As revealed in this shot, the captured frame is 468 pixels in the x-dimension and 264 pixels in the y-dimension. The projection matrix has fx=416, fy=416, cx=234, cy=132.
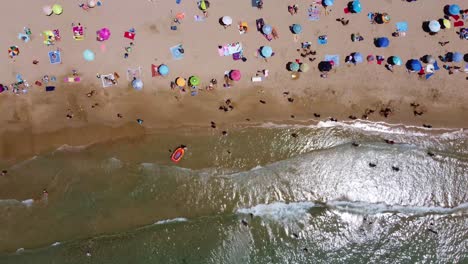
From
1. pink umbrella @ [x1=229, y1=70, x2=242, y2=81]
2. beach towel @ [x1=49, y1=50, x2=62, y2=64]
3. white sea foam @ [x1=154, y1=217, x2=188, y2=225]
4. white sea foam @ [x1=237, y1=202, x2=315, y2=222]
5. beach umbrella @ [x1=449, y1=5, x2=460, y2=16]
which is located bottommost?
white sea foam @ [x1=154, y1=217, x2=188, y2=225]

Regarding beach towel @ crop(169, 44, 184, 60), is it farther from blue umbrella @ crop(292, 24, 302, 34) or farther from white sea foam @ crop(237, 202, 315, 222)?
white sea foam @ crop(237, 202, 315, 222)

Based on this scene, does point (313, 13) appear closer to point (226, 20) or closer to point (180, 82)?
point (226, 20)

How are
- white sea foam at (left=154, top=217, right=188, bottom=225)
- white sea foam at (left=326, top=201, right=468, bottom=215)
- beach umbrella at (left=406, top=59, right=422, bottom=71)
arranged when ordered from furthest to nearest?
white sea foam at (left=326, top=201, right=468, bottom=215)
beach umbrella at (left=406, top=59, right=422, bottom=71)
white sea foam at (left=154, top=217, right=188, bottom=225)

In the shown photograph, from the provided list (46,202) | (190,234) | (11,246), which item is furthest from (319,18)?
(11,246)

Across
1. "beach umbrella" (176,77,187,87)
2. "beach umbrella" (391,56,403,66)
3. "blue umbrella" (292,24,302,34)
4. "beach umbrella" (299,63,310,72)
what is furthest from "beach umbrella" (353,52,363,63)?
"beach umbrella" (176,77,187,87)

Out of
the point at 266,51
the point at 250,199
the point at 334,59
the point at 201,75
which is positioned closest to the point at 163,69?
the point at 201,75

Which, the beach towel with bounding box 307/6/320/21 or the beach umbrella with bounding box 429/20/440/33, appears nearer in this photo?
the beach umbrella with bounding box 429/20/440/33

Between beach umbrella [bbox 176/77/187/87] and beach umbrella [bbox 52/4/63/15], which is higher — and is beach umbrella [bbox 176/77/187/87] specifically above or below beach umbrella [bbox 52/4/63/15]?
below
